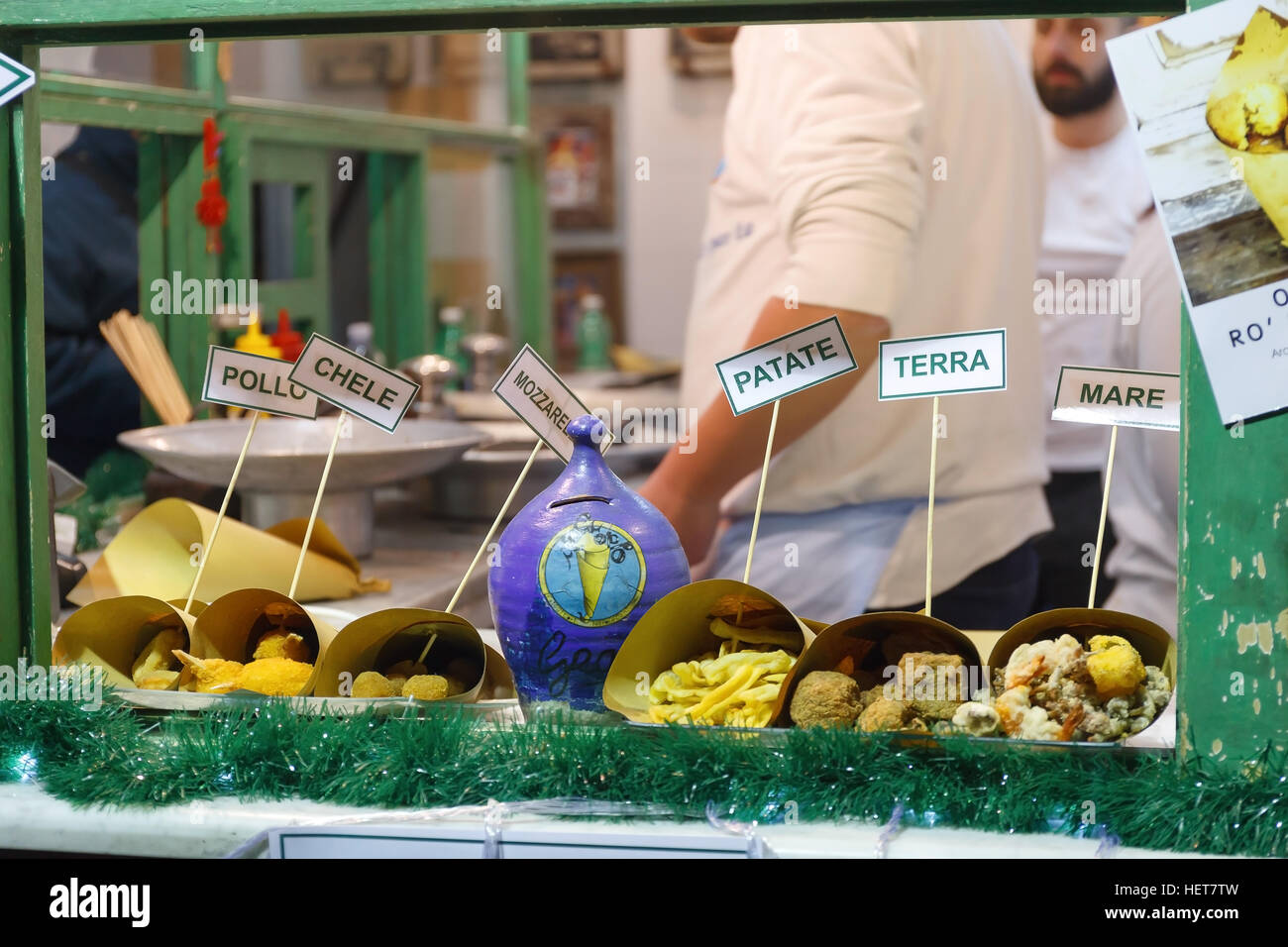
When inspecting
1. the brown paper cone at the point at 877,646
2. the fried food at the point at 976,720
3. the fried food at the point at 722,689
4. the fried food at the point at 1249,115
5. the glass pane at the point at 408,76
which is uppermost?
the glass pane at the point at 408,76

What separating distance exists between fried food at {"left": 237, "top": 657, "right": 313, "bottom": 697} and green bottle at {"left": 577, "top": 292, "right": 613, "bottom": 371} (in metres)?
3.08

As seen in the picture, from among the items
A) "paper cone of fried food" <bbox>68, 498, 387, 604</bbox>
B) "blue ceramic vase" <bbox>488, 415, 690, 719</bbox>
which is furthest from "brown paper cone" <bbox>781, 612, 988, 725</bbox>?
"paper cone of fried food" <bbox>68, 498, 387, 604</bbox>

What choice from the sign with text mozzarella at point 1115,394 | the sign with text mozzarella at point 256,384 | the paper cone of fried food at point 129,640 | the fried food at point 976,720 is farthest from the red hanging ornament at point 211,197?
the fried food at point 976,720

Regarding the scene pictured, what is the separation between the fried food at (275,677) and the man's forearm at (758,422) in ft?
3.31

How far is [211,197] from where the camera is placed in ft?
8.83

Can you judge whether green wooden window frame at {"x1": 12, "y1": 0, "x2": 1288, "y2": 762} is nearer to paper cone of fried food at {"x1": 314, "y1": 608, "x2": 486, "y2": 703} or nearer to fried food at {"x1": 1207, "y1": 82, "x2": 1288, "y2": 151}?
fried food at {"x1": 1207, "y1": 82, "x2": 1288, "y2": 151}

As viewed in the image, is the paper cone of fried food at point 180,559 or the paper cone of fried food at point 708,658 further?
the paper cone of fried food at point 180,559

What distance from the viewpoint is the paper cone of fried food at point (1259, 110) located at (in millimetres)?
933

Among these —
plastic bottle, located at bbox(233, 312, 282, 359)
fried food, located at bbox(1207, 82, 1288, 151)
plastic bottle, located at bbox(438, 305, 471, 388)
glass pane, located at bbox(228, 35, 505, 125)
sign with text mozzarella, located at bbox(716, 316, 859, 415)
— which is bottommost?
sign with text mozzarella, located at bbox(716, 316, 859, 415)

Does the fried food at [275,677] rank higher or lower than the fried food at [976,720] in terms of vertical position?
higher

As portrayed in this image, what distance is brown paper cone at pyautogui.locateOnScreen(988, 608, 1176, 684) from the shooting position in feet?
3.56

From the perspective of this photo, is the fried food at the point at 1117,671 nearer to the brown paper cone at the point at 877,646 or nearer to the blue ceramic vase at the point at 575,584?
the brown paper cone at the point at 877,646

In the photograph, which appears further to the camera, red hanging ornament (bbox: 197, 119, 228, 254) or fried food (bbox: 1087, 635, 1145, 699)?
red hanging ornament (bbox: 197, 119, 228, 254)
